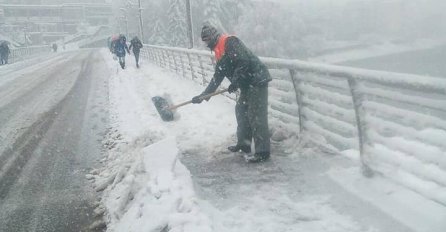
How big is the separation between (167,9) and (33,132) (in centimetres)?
7124

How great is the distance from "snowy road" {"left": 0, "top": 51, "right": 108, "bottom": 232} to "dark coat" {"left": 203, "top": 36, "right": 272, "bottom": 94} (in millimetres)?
2210

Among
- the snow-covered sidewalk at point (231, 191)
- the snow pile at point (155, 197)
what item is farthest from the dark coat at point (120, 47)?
the snow pile at point (155, 197)

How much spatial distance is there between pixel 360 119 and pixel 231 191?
5.17 feet

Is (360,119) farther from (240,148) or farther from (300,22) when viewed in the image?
(300,22)

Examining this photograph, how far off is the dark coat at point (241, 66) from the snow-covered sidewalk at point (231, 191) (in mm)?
1051

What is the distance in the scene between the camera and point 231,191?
4.91 meters

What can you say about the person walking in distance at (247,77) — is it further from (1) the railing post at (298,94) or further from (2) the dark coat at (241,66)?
(1) the railing post at (298,94)

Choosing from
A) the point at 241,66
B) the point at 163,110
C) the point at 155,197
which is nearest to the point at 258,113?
the point at 241,66

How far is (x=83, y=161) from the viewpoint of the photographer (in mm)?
6715

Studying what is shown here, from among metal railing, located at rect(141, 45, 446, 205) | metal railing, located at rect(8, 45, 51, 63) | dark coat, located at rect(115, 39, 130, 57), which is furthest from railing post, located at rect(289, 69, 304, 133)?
metal railing, located at rect(8, 45, 51, 63)

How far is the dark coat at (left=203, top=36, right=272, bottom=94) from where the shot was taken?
18.1ft

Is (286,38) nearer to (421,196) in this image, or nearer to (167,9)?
(167,9)

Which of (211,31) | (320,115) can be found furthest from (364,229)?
(211,31)

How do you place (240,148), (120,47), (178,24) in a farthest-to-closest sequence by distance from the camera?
1. (178,24)
2. (120,47)
3. (240,148)
